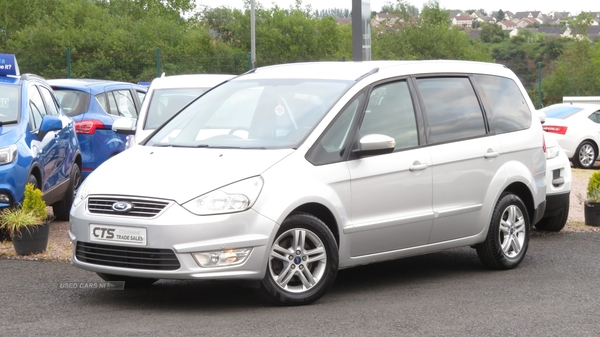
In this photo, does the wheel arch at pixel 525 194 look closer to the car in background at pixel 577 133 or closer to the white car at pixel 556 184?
the white car at pixel 556 184

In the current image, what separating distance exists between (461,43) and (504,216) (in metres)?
36.2

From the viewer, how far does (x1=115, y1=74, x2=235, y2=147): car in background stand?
11617mm

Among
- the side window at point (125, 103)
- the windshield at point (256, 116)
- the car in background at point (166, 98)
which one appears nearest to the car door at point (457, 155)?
the windshield at point (256, 116)

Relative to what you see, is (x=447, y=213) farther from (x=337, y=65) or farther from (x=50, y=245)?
(x=50, y=245)

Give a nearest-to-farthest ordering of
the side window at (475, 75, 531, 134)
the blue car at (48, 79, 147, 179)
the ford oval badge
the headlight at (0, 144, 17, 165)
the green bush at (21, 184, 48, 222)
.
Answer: the ford oval badge
the side window at (475, 75, 531, 134)
the green bush at (21, 184, 48, 222)
the headlight at (0, 144, 17, 165)
the blue car at (48, 79, 147, 179)

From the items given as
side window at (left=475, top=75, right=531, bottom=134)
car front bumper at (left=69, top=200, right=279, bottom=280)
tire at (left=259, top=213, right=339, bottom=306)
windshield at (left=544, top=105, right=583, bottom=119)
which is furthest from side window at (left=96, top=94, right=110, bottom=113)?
windshield at (left=544, top=105, right=583, bottom=119)

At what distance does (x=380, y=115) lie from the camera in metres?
7.65

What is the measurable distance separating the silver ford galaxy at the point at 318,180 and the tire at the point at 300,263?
1 centimetres

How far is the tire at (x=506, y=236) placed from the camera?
845cm

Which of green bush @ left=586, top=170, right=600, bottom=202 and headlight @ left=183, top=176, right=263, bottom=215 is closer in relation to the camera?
headlight @ left=183, top=176, right=263, bottom=215

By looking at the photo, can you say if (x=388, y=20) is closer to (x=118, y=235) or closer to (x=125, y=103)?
(x=125, y=103)

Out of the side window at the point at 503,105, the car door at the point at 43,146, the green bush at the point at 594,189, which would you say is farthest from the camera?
the green bush at the point at 594,189

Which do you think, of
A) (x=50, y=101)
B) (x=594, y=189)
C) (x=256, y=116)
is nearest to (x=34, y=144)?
(x=50, y=101)

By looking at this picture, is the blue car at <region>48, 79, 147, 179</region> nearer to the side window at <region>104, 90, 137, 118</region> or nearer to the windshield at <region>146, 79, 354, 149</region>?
the side window at <region>104, 90, 137, 118</region>
